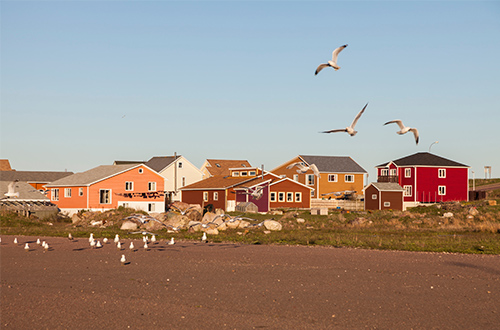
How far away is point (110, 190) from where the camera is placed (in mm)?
55938

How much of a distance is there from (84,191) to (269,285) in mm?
42737

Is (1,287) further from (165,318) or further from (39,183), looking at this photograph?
(39,183)

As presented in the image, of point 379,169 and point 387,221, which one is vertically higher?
point 379,169

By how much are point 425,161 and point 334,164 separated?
44.5ft

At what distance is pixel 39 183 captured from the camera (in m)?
96.2

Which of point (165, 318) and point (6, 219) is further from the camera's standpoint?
point (6, 219)

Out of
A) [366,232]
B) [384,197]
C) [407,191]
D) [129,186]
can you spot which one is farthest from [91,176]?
[407,191]

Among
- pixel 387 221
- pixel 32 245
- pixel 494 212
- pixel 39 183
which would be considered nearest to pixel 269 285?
pixel 32 245

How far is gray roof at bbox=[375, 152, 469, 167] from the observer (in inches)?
2872

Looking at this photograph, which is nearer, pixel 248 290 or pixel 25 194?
pixel 248 290

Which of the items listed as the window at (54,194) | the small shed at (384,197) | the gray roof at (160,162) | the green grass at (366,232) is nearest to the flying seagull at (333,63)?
the green grass at (366,232)

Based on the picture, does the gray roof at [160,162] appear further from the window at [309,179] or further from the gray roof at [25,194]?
the gray roof at [25,194]

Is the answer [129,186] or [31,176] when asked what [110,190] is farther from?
[31,176]

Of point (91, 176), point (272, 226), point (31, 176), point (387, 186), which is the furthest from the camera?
point (31, 176)
